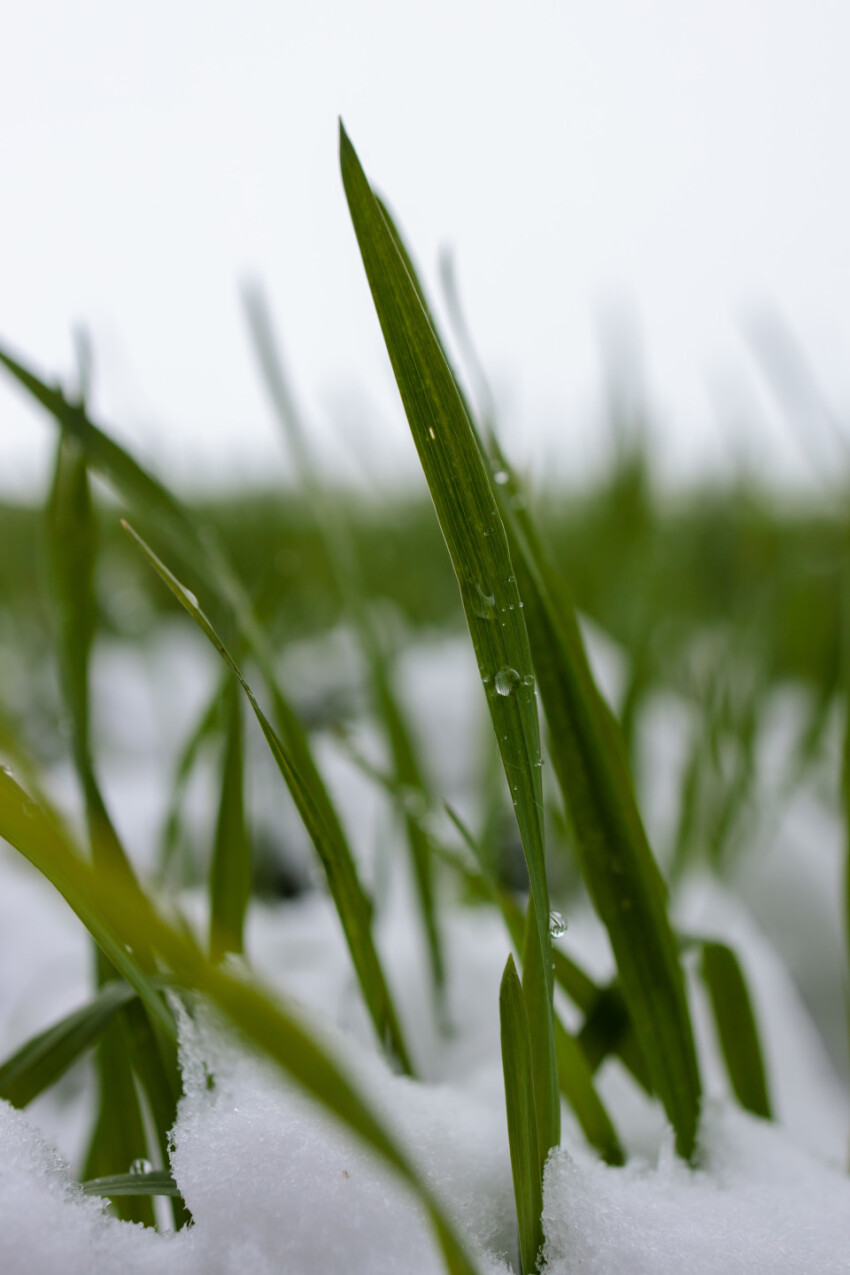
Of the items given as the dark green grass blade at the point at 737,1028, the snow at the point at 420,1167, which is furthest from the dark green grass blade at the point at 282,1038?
the dark green grass blade at the point at 737,1028

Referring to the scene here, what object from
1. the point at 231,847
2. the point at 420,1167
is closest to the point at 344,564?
the point at 231,847

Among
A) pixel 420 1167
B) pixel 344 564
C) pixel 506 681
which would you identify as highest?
Answer: pixel 344 564

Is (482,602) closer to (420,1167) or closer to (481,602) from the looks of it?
(481,602)

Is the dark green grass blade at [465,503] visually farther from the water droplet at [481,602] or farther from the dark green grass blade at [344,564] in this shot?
the dark green grass blade at [344,564]

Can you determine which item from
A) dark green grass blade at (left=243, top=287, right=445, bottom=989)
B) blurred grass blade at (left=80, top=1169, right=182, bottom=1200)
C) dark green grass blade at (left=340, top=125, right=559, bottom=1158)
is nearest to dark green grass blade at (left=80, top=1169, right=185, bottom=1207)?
blurred grass blade at (left=80, top=1169, right=182, bottom=1200)

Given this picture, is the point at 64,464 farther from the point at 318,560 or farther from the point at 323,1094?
the point at 318,560

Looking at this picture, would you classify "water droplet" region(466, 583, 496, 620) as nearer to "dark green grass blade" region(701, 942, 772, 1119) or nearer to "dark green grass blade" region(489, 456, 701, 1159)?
"dark green grass blade" region(489, 456, 701, 1159)
